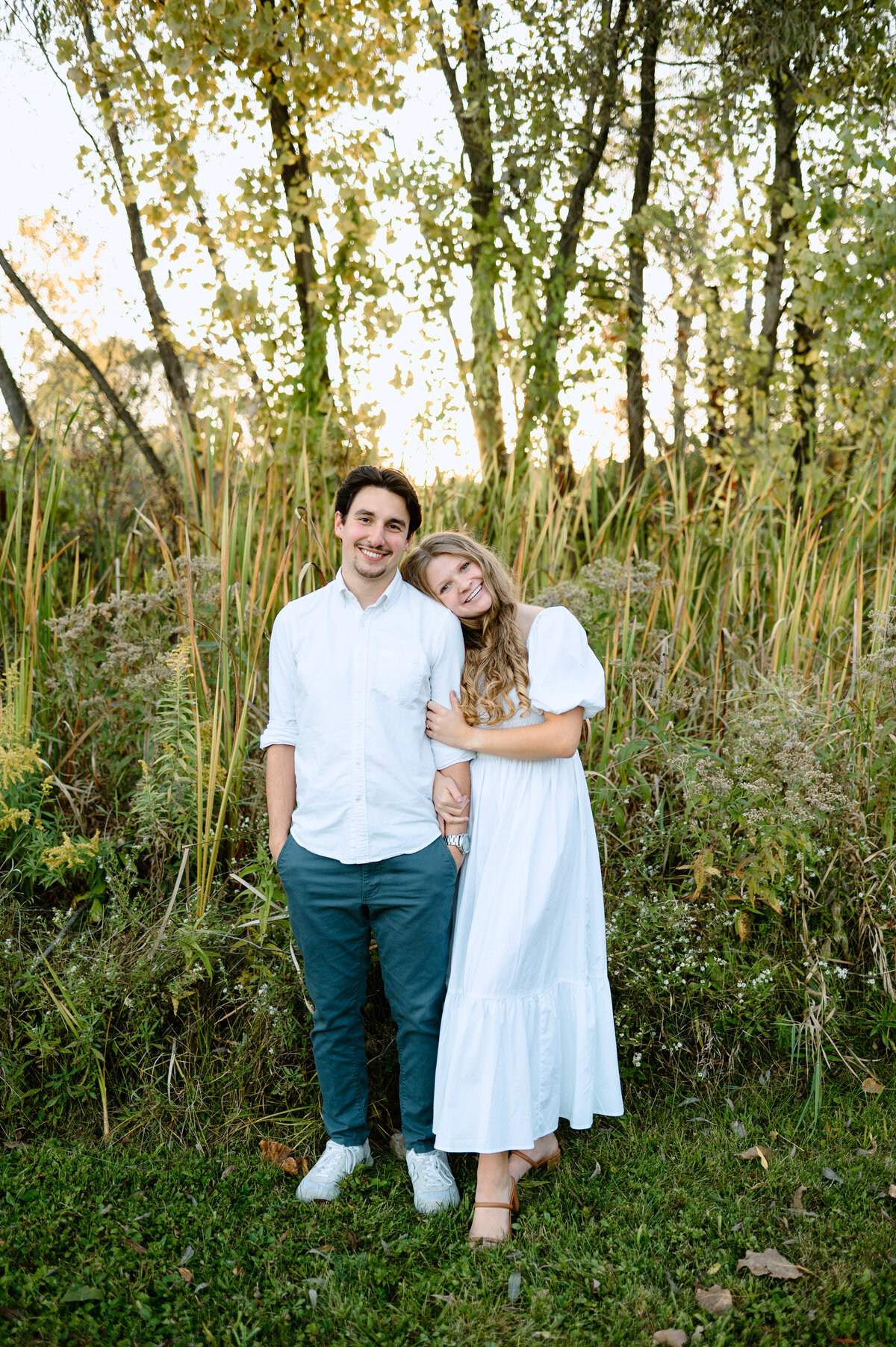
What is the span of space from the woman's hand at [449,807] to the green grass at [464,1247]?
97cm

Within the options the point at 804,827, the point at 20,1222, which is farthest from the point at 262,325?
the point at 20,1222

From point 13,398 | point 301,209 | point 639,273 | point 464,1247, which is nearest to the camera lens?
point 464,1247

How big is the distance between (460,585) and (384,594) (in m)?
0.23

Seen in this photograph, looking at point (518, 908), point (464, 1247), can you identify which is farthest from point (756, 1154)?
point (518, 908)

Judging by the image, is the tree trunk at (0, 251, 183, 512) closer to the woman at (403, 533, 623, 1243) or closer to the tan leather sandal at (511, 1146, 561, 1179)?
the woman at (403, 533, 623, 1243)

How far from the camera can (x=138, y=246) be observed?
4.82 m

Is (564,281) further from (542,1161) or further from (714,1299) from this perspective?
(714,1299)

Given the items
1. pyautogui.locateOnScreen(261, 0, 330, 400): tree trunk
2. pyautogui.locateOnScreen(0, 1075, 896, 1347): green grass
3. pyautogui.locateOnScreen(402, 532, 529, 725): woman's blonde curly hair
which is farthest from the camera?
pyautogui.locateOnScreen(261, 0, 330, 400): tree trunk

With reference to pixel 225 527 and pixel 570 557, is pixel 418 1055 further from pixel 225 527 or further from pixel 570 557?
pixel 570 557

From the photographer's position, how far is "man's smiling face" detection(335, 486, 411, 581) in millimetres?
2471

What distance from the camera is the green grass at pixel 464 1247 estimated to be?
2051 millimetres

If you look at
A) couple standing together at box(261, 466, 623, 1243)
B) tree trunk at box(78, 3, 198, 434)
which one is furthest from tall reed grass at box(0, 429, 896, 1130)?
tree trunk at box(78, 3, 198, 434)

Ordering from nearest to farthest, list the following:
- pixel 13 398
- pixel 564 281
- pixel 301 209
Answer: pixel 301 209 < pixel 13 398 < pixel 564 281

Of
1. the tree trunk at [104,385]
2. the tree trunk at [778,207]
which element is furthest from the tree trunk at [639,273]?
the tree trunk at [104,385]
